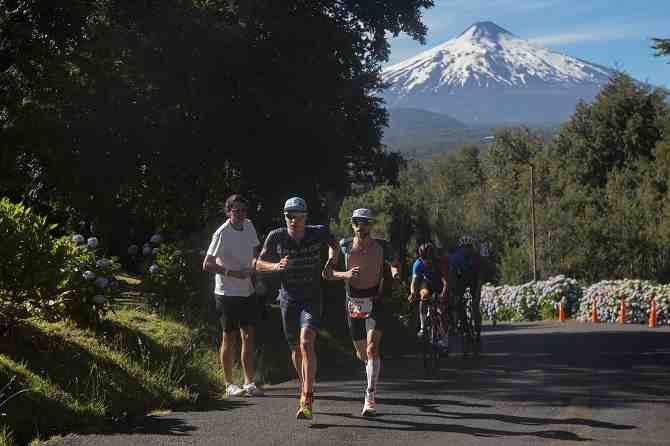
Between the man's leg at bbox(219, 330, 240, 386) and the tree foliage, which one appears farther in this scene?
the tree foliage

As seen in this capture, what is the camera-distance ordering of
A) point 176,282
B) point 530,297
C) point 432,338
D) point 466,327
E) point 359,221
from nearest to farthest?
point 359,221
point 432,338
point 176,282
point 466,327
point 530,297

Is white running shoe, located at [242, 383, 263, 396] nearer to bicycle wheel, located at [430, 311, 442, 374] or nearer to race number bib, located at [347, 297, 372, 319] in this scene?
race number bib, located at [347, 297, 372, 319]

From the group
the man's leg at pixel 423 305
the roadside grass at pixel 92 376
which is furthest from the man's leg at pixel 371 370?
the man's leg at pixel 423 305

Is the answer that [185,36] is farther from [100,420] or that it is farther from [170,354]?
[100,420]

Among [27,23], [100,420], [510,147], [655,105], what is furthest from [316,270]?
[510,147]

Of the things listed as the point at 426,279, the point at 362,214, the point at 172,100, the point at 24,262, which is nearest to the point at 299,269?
the point at 362,214

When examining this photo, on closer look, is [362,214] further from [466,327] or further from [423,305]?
[466,327]

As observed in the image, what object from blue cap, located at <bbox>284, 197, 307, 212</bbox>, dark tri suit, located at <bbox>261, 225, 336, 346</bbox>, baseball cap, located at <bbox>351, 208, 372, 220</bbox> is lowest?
dark tri suit, located at <bbox>261, 225, 336, 346</bbox>

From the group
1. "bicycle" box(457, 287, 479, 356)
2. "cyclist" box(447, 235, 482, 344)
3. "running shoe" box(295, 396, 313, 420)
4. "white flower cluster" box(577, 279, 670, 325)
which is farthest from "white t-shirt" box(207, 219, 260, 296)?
"white flower cluster" box(577, 279, 670, 325)

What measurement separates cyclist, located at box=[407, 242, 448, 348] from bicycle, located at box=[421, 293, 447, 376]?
59mm

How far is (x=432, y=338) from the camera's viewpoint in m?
13.9

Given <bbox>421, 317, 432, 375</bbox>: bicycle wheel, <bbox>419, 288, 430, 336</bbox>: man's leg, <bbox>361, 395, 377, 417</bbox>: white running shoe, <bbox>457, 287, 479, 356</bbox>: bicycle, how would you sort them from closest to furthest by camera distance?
<bbox>361, 395, 377, 417</bbox>: white running shoe → <bbox>421, 317, 432, 375</bbox>: bicycle wheel → <bbox>419, 288, 430, 336</bbox>: man's leg → <bbox>457, 287, 479, 356</bbox>: bicycle

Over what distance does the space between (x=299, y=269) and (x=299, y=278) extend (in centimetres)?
9

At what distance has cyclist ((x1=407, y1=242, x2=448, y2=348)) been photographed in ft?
45.7
